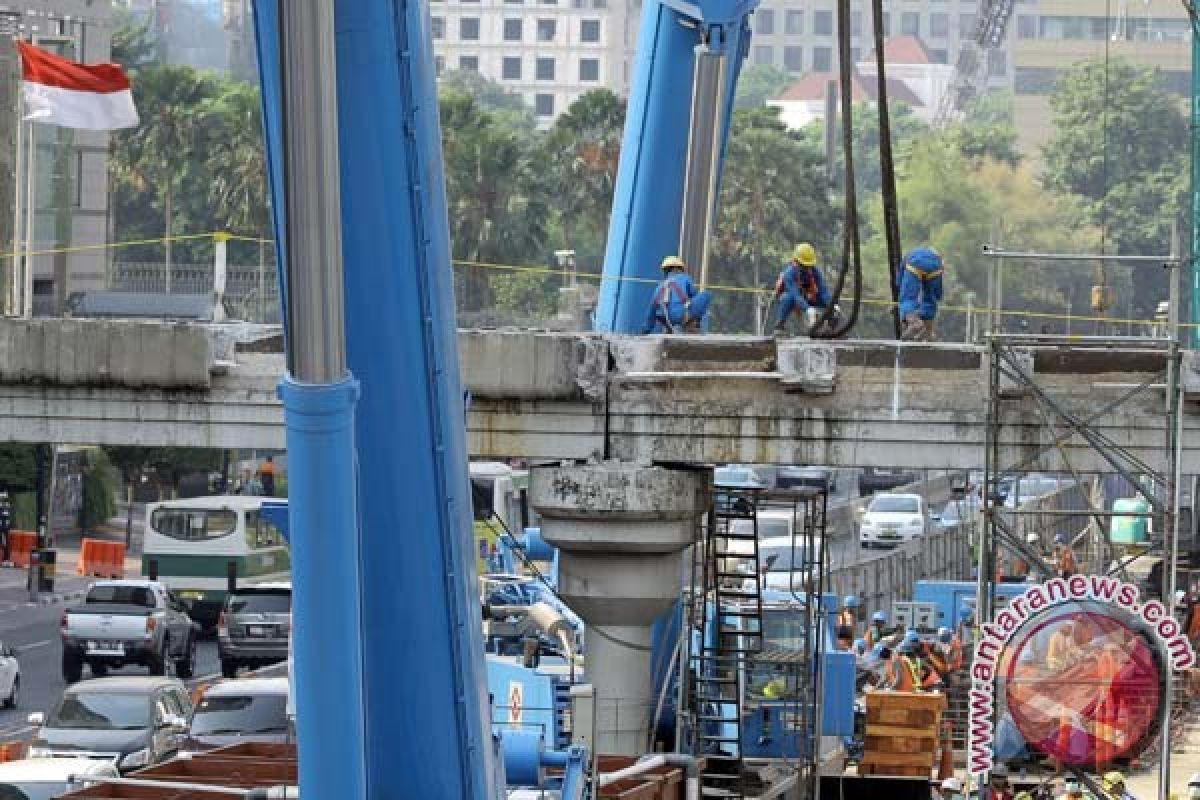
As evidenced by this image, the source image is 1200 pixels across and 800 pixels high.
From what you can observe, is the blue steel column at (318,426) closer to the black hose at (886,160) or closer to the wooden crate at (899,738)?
the black hose at (886,160)

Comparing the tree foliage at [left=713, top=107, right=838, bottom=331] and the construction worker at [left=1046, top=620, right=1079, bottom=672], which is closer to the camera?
the construction worker at [left=1046, top=620, right=1079, bottom=672]

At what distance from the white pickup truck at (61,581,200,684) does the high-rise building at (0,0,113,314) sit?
8.06m

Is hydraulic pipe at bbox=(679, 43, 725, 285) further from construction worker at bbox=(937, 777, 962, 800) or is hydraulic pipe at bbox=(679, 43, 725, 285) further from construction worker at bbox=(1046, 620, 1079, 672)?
construction worker at bbox=(1046, 620, 1079, 672)

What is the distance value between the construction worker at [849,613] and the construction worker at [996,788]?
16736 mm

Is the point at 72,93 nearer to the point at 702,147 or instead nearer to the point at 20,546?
the point at 702,147

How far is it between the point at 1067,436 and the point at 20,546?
41718mm

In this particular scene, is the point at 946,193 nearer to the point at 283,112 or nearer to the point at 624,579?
the point at 624,579

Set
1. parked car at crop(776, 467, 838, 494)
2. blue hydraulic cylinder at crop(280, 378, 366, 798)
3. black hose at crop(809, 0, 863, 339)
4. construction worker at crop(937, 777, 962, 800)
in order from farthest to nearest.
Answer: parked car at crop(776, 467, 838, 494)
black hose at crop(809, 0, 863, 339)
construction worker at crop(937, 777, 962, 800)
blue hydraulic cylinder at crop(280, 378, 366, 798)

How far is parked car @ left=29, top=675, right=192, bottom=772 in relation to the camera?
32594mm

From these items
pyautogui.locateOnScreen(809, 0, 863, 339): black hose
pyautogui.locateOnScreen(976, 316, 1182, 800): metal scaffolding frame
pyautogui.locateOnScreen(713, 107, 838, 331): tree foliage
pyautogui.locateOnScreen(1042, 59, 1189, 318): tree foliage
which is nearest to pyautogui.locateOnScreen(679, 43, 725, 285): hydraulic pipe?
pyautogui.locateOnScreen(809, 0, 863, 339): black hose

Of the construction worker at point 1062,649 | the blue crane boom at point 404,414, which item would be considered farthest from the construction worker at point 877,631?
the blue crane boom at point 404,414

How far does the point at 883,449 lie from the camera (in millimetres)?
30078

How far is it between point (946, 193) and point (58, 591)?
364 ft

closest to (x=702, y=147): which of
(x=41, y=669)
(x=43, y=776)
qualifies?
(x=43, y=776)
